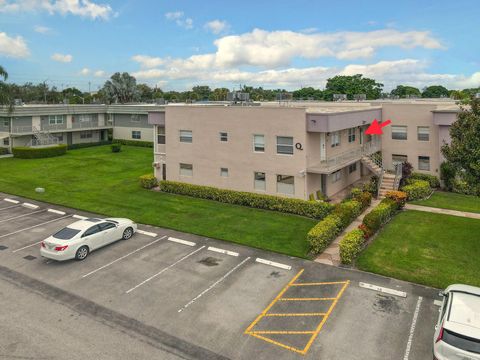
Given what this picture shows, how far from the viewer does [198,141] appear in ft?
104

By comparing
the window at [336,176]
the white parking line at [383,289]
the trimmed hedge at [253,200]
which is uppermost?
the window at [336,176]

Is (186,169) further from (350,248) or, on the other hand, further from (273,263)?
(350,248)

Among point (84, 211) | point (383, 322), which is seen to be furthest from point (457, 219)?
point (84, 211)

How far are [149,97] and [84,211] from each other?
93.6 meters

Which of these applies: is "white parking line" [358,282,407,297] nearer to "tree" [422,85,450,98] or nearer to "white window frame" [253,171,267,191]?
"white window frame" [253,171,267,191]

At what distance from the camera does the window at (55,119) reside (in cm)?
5575

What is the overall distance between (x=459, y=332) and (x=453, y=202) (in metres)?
20.9

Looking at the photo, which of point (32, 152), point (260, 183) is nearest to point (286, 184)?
point (260, 183)

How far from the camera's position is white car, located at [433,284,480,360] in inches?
414

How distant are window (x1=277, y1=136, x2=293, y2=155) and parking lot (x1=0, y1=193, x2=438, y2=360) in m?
9.16

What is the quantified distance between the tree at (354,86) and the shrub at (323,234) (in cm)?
8175

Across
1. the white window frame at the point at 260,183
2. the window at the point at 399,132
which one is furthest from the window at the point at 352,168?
the white window frame at the point at 260,183

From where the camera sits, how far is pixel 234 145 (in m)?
29.7

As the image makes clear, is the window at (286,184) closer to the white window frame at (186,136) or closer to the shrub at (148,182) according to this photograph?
the white window frame at (186,136)
